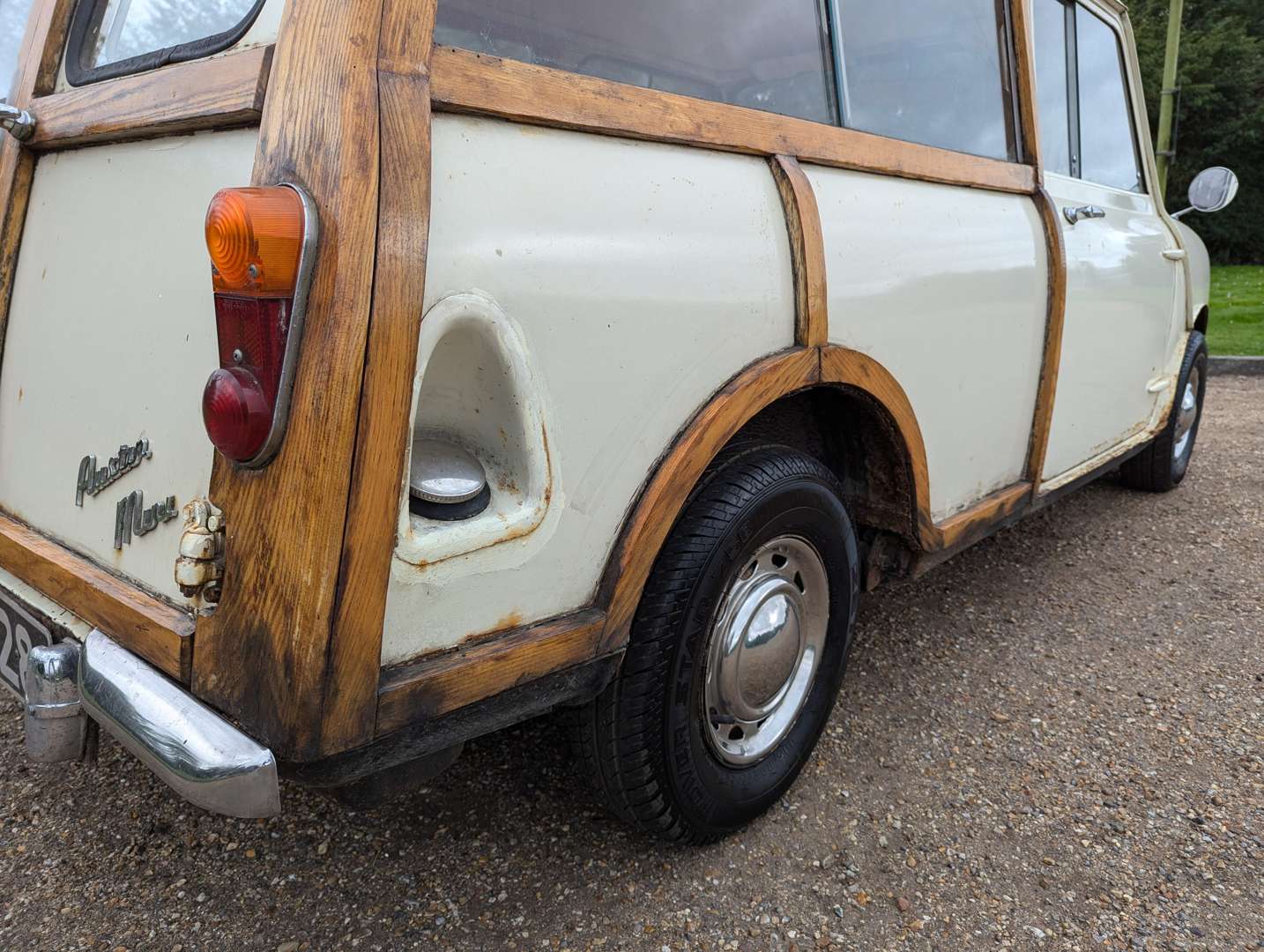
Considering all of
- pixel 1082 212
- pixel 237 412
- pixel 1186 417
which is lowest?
pixel 1186 417

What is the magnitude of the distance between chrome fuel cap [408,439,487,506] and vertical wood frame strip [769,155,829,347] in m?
0.77

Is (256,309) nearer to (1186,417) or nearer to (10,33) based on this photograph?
(10,33)

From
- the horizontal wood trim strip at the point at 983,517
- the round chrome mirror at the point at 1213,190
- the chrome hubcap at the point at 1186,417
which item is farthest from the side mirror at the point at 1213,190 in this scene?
the horizontal wood trim strip at the point at 983,517

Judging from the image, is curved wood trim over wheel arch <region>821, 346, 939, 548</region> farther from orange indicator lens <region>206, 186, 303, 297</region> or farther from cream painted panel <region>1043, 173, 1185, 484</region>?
orange indicator lens <region>206, 186, 303, 297</region>

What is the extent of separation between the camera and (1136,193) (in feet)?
12.2

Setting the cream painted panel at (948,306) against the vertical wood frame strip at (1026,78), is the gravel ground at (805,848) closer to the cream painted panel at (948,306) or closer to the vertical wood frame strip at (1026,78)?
the cream painted panel at (948,306)

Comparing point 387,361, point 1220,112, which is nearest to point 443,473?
point 387,361

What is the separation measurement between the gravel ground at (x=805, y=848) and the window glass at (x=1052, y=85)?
172 centimetres

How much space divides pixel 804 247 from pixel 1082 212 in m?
1.64

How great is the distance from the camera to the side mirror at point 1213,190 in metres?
4.05

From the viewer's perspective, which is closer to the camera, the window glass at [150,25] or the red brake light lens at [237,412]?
the red brake light lens at [237,412]

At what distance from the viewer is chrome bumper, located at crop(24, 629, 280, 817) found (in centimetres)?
122

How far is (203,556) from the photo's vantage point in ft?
4.18

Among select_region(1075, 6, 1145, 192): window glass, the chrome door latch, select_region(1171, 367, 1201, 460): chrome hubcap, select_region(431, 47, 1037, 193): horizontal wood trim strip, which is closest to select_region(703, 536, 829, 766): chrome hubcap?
select_region(431, 47, 1037, 193): horizontal wood trim strip
